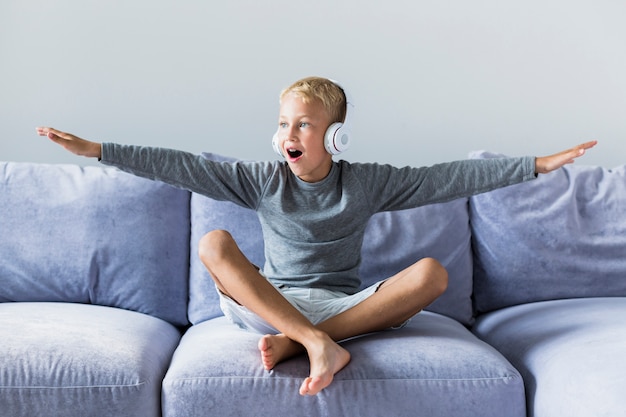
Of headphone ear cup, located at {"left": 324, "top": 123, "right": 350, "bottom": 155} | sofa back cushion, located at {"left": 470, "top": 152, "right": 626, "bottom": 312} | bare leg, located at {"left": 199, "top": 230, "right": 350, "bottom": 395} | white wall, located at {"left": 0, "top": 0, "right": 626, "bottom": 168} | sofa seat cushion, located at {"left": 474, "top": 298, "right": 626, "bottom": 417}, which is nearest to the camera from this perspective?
sofa seat cushion, located at {"left": 474, "top": 298, "right": 626, "bottom": 417}

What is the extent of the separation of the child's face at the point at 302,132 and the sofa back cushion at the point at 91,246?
483 mm

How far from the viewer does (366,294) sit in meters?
1.97

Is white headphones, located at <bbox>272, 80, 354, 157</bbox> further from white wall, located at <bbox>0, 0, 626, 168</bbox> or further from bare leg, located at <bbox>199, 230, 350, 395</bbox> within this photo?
white wall, located at <bbox>0, 0, 626, 168</bbox>

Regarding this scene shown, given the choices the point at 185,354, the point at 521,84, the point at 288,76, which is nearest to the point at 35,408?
the point at 185,354

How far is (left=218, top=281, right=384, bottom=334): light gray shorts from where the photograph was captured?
1.89 m

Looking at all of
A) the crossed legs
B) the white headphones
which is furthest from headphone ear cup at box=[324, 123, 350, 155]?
the crossed legs

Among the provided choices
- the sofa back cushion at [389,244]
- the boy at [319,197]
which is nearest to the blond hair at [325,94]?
the boy at [319,197]

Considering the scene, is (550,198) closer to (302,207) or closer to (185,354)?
(302,207)

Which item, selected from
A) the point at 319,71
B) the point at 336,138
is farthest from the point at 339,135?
the point at 319,71

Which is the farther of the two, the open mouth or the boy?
the open mouth

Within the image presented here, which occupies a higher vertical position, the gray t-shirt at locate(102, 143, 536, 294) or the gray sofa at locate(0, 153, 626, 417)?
the gray t-shirt at locate(102, 143, 536, 294)

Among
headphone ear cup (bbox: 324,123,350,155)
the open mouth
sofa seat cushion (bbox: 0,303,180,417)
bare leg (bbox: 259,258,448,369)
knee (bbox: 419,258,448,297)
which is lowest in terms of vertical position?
sofa seat cushion (bbox: 0,303,180,417)

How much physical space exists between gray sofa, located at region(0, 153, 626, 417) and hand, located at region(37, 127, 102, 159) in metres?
0.40

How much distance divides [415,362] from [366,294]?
281 millimetres
